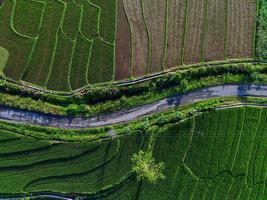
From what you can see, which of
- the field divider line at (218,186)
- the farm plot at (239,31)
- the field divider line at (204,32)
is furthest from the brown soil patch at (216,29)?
the field divider line at (218,186)

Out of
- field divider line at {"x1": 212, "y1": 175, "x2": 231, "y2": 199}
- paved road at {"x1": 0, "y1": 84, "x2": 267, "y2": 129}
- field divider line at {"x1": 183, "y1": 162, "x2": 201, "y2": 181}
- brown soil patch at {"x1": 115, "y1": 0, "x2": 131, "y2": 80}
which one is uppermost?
brown soil patch at {"x1": 115, "y1": 0, "x2": 131, "y2": 80}

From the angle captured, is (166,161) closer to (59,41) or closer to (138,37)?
(138,37)

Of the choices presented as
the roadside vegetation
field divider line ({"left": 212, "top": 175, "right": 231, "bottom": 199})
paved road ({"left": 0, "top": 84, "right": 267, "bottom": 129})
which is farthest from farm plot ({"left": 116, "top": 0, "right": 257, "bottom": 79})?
field divider line ({"left": 212, "top": 175, "right": 231, "bottom": 199})

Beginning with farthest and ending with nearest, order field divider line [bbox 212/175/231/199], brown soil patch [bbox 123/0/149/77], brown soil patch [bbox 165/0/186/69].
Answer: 1. field divider line [bbox 212/175/231/199]
2. brown soil patch [bbox 165/0/186/69]
3. brown soil patch [bbox 123/0/149/77]

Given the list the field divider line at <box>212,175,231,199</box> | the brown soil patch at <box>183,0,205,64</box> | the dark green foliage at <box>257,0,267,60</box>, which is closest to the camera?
the brown soil patch at <box>183,0,205,64</box>

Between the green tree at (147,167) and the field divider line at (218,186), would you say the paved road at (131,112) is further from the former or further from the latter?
the field divider line at (218,186)

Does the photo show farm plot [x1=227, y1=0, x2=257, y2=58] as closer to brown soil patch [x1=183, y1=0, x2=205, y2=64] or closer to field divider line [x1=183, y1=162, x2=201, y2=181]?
brown soil patch [x1=183, y1=0, x2=205, y2=64]
